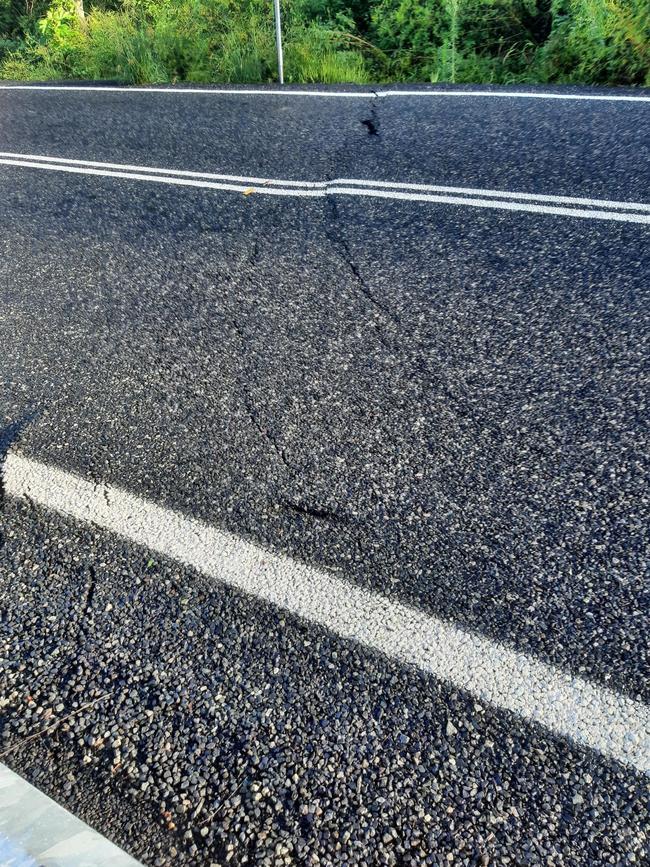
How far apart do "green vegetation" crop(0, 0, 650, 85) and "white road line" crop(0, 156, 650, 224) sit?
3.08 m

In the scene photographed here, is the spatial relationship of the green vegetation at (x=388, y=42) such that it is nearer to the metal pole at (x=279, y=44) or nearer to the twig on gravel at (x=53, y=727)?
the metal pole at (x=279, y=44)

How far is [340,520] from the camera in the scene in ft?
7.20

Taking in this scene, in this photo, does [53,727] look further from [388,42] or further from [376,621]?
[388,42]

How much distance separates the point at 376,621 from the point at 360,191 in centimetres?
332

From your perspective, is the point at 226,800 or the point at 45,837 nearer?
the point at 45,837

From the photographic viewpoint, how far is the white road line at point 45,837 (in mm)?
1312

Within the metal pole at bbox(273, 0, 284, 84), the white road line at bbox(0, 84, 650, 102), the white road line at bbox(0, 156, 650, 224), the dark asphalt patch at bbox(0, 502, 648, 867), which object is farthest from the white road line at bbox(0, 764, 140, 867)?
the metal pole at bbox(273, 0, 284, 84)

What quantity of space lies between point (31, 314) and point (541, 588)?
277 cm

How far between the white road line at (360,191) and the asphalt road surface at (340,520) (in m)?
0.03

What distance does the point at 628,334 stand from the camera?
297cm

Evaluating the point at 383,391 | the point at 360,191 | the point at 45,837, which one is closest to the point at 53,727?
the point at 45,837

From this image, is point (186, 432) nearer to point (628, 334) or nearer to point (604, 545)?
point (604, 545)

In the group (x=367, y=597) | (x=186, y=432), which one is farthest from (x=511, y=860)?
(x=186, y=432)

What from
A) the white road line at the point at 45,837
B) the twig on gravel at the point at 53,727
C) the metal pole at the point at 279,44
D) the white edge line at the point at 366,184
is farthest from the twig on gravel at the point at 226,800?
the metal pole at the point at 279,44
